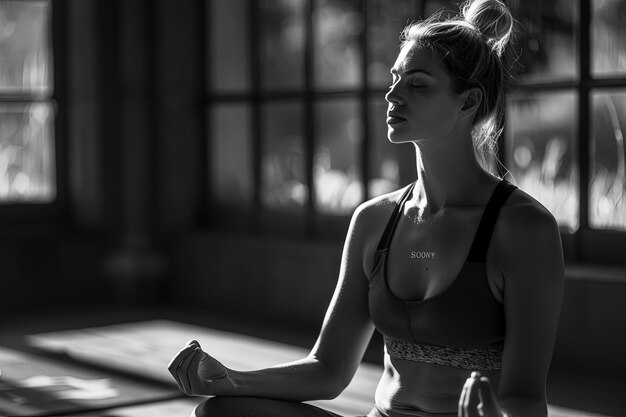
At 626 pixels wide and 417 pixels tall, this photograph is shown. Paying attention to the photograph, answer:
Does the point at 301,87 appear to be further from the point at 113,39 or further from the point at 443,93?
the point at 443,93

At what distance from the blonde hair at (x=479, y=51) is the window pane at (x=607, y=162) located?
2.24m

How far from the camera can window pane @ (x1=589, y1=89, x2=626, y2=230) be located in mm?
4098

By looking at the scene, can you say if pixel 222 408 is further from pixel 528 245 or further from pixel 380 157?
pixel 380 157

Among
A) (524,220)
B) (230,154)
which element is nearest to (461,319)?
(524,220)

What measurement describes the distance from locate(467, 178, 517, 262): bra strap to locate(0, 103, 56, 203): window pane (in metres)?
4.48

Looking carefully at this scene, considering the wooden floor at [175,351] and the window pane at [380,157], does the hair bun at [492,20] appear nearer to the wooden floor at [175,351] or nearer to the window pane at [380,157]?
the wooden floor at [175,351]

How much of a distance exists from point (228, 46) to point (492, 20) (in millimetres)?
4063

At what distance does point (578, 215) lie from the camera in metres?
4.23

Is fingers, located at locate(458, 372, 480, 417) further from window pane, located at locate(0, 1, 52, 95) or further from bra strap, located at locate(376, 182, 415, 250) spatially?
window pane, located at locate(0, 1, 52, 95)

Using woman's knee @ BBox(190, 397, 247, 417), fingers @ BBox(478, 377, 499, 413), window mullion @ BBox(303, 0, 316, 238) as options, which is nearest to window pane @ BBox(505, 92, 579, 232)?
window mullion @ BBox(303, 0, 316, 238)

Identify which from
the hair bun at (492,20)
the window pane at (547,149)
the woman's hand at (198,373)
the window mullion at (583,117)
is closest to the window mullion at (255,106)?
the window pane at (547,149)

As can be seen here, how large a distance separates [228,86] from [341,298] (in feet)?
13.1

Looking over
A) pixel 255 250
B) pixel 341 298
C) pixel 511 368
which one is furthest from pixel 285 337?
pixel 511 368

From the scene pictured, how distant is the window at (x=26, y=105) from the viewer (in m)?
5.88
